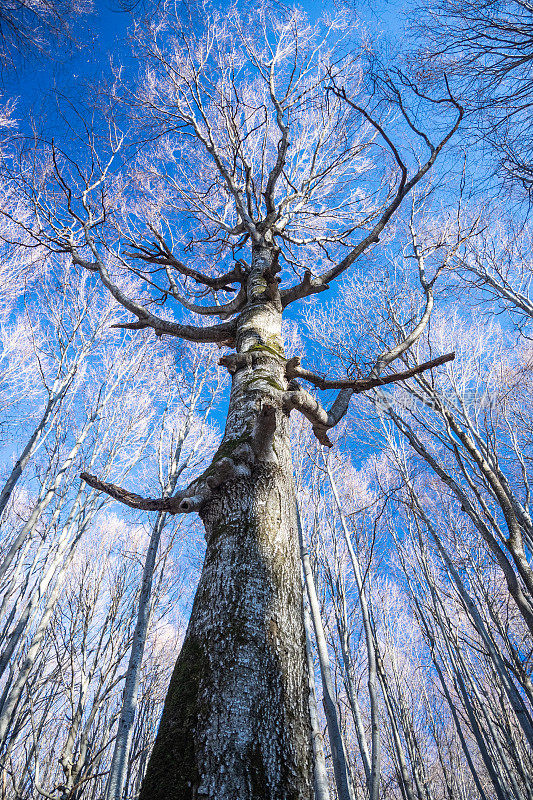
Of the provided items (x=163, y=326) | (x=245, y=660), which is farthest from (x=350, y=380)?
(x=245, y=660)

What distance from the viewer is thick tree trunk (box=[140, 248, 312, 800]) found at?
2.60 feet

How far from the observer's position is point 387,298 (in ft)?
13.9

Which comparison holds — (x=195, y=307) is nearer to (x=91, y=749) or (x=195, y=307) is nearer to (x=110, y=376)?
(x=110, y=376)

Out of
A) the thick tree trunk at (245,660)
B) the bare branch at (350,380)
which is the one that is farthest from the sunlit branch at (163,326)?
the thick tree trunk at (245,660)

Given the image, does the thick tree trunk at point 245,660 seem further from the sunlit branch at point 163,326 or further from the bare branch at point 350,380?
the sunlit branch at point 163,326

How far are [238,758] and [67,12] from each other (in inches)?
197

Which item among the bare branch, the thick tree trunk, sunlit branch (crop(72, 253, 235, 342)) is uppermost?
sunlit branch (crop(72, 253, 235, 342))

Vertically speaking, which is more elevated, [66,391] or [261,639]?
[66,391]

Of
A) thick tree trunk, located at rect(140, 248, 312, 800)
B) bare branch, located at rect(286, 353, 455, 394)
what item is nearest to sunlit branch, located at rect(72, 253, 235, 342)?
bare branch, located at rect(286, 353, 455, 394)

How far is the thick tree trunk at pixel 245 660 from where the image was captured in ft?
2.60

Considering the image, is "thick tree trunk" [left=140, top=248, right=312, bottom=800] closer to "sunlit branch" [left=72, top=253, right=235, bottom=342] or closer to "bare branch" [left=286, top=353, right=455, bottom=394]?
"bare branch" [left=286, top=353, right=455, bottom=394]

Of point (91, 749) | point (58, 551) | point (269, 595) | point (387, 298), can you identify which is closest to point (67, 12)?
point (387, 298)

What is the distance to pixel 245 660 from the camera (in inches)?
37.2

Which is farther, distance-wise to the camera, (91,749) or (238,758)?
(91,749)
